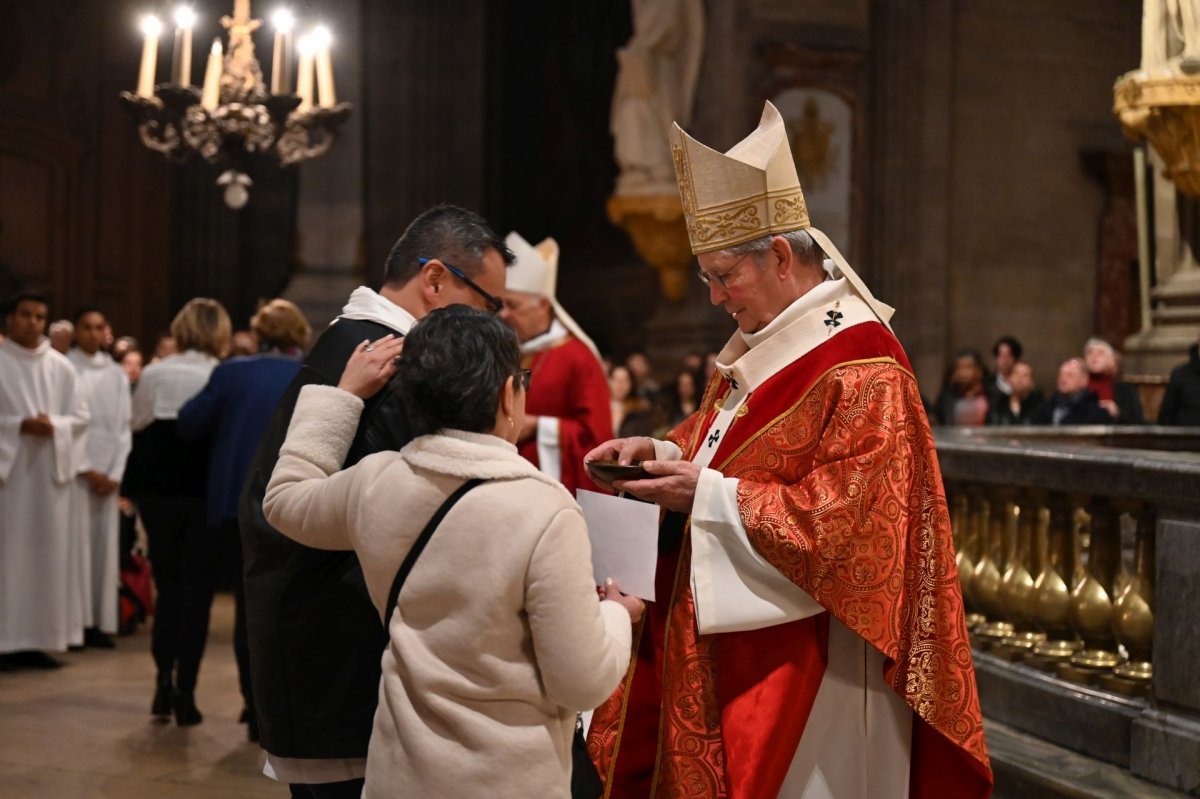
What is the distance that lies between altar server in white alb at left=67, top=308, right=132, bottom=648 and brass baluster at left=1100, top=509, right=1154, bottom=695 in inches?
204

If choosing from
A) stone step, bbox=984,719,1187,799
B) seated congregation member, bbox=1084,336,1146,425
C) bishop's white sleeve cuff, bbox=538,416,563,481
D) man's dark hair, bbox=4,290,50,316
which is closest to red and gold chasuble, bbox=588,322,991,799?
stone step, bbox=984,719,1187,799

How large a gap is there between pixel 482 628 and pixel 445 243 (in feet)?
2.96

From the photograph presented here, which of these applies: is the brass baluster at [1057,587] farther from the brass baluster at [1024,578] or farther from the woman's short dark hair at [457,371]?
the woman's short dark hair at [457,371]

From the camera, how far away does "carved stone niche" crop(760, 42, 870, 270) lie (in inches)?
423

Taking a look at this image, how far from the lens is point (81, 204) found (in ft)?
43.4

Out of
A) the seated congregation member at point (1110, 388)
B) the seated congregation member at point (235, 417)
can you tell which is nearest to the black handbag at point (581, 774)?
the seated congregation member at point (235, 417)

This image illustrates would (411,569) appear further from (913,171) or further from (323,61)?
(913,171)

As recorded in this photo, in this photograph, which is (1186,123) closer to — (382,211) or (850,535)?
(850,535)

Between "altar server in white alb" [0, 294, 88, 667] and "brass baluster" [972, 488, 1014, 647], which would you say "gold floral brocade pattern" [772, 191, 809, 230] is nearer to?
"brass baluster" [972, 488, 1014, 647]

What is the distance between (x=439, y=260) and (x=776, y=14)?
8699 millimetres

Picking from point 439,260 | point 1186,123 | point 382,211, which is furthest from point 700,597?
point 382,211

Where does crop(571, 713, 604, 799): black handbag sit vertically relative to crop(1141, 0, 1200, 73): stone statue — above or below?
below

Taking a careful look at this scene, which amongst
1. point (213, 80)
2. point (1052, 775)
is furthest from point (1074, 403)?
point (213, 80)

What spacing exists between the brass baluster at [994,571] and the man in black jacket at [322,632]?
7.26 feet
